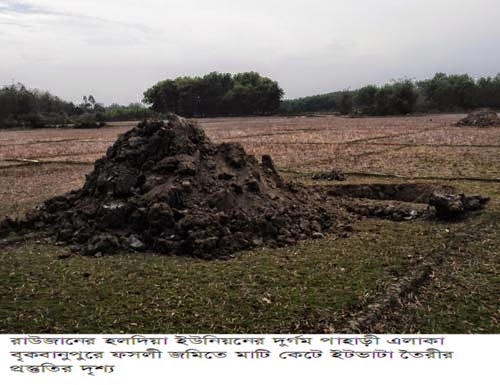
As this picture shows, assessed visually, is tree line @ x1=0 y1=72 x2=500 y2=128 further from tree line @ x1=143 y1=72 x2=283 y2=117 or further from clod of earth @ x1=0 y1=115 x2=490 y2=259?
clod of earth @ x1=0 y1=115 x2=490 y2=259

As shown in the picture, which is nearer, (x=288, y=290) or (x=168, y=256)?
(x=288, y=290)

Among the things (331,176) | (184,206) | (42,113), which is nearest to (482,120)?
(331,176)

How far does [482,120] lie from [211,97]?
46374 millimetres

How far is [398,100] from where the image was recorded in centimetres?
6353

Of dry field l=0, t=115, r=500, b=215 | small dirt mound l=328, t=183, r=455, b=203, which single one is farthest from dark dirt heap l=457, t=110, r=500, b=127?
small dirt mound l=328, t=183, r=455, b=203

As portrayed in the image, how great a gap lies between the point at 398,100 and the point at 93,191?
59.7 m

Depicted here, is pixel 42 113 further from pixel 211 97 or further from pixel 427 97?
pixel 427 97

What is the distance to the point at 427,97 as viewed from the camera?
71938 mm

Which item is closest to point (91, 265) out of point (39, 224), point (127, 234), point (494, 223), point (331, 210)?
point (127, 234)

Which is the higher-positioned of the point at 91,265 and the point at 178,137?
the point at 178,137

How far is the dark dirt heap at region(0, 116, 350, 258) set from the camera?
728 centimetres

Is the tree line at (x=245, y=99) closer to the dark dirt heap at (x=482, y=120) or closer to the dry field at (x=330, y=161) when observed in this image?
the dark dirt heap at (x=482, y=120)

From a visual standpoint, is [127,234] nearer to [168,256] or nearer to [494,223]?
[168,256]

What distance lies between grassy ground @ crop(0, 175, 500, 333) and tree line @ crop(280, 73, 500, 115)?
195 ft
